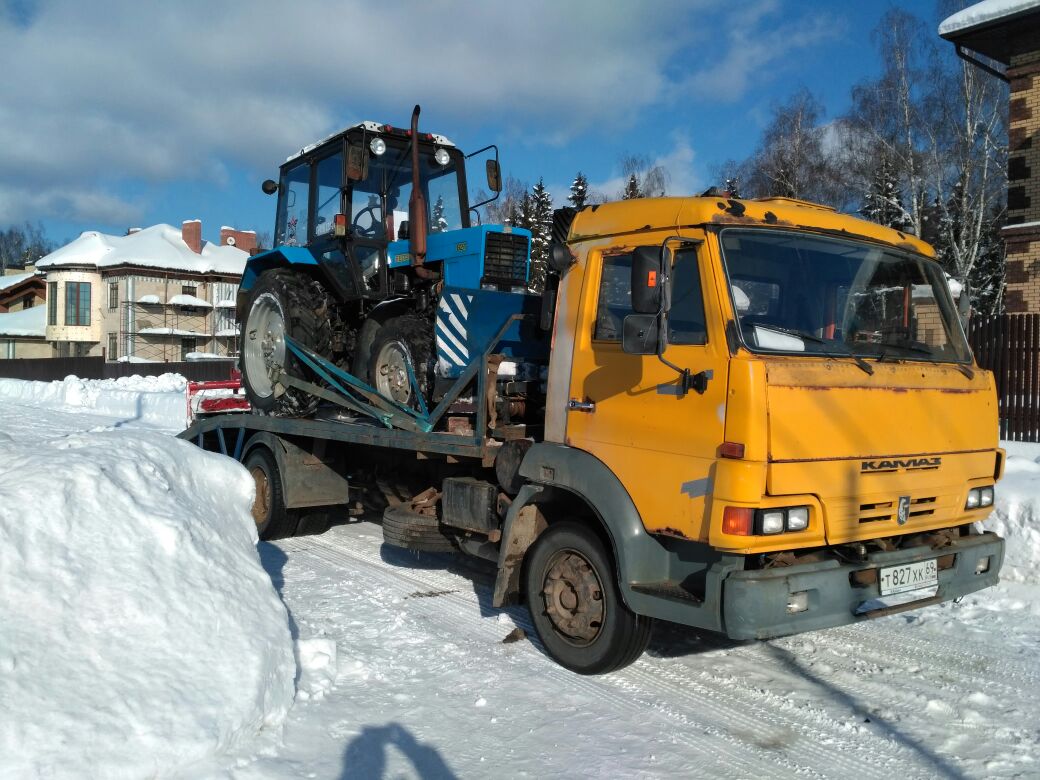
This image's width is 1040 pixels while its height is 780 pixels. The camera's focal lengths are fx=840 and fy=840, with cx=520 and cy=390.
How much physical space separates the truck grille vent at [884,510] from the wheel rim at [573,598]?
146 cm

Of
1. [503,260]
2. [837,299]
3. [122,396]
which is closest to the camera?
[837,299]

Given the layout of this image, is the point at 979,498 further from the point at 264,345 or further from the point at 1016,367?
the point at 1016,367

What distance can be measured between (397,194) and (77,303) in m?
48.0

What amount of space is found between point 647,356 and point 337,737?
97.0 inches

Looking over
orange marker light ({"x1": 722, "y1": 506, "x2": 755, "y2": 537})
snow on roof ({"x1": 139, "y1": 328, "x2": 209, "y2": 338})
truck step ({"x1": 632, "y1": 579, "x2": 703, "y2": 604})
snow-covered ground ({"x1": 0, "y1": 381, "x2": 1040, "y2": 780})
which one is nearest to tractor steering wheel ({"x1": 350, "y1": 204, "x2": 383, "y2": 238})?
snow-covered ground ({"x1": 0, "y1": 381, "x2": 1040, "y2": 780})

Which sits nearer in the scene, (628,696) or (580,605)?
(628,696)

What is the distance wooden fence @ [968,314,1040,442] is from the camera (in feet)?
38.3

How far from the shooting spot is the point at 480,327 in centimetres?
623

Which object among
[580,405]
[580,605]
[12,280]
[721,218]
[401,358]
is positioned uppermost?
[12,280]

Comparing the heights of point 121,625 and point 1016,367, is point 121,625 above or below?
below

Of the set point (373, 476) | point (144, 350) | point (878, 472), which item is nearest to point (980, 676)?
point (878, 472)

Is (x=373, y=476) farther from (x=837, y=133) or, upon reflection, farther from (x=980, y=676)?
(x=837, y=133)

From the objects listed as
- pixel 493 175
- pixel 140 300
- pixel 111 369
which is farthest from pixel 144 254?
pixel 493 175

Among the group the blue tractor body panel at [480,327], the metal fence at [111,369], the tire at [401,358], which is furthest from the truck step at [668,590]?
the metal fence at [111,369]
